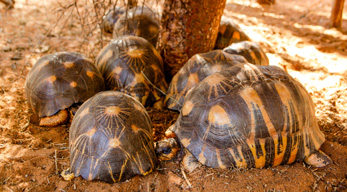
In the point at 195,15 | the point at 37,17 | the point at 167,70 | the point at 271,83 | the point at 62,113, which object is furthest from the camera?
the point at 37,17

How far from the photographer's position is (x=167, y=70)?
12.1 ft

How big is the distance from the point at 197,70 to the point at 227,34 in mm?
1549

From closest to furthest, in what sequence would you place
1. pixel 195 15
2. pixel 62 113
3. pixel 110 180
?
pixel 110 180 → pixel 62 113 → pixel 195 15

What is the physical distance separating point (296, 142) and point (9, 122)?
3.04 meters

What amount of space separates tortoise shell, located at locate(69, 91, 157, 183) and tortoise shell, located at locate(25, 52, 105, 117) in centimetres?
66

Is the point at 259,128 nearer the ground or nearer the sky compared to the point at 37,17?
nearer the ground

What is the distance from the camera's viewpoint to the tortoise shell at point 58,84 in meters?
2.76

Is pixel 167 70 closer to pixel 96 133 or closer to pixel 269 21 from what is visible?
pixel 96 133

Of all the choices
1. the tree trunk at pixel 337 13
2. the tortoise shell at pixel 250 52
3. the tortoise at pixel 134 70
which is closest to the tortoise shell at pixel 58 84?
the tortoise at pixel 134 70

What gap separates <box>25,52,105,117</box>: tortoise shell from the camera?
9.07 feet

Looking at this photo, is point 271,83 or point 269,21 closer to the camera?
point 271,83

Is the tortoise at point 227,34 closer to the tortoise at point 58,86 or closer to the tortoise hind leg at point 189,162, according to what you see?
the tortoise at point 58,86

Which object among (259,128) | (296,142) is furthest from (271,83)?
(296,142)

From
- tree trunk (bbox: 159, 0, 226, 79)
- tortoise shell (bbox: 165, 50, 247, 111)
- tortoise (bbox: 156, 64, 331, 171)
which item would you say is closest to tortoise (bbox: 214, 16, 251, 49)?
tree trunk (bbox: 159, 0, 226, 79)
